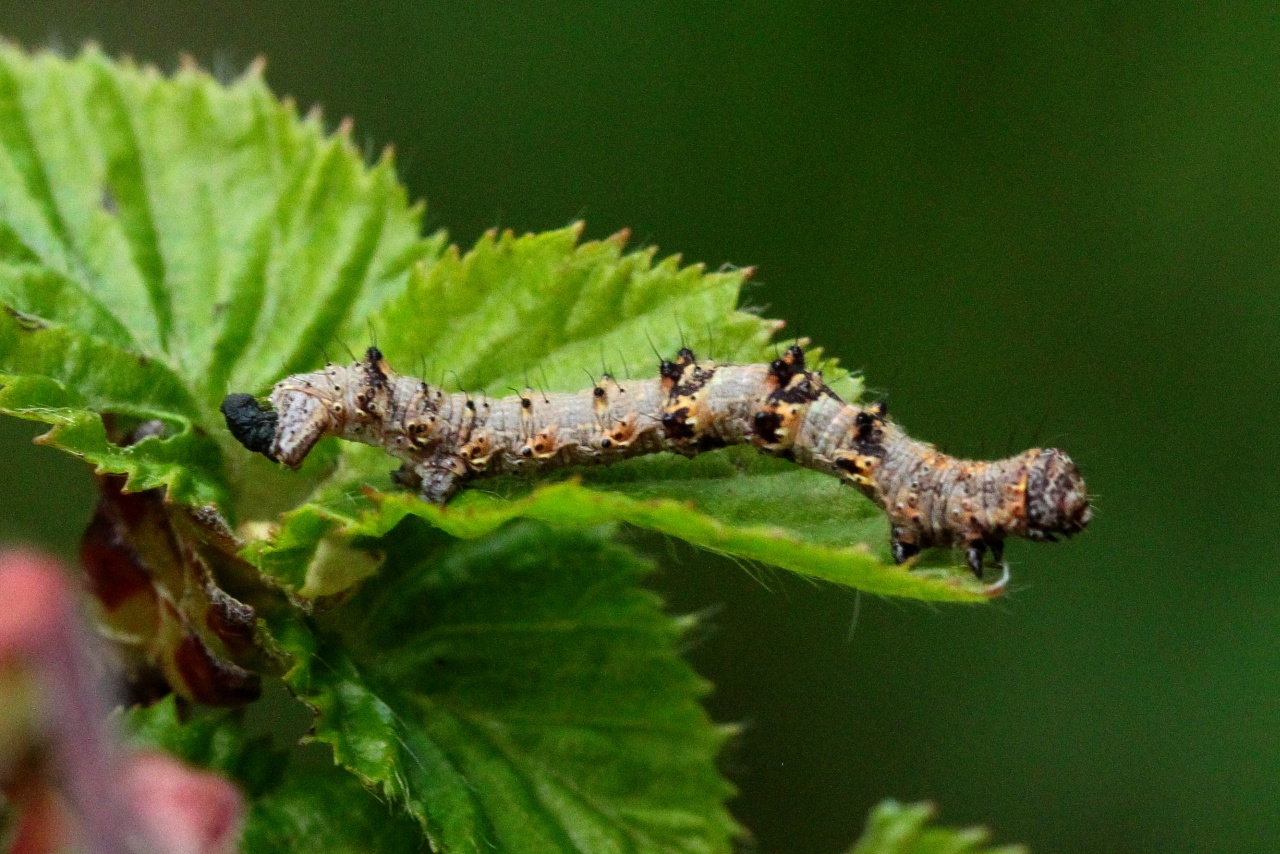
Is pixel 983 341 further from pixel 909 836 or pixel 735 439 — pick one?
pixel 909 836

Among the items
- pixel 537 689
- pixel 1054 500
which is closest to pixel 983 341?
pixel 1054 500

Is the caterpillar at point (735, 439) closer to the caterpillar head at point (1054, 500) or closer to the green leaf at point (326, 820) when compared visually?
the caterpillar head at point (1054, 500)

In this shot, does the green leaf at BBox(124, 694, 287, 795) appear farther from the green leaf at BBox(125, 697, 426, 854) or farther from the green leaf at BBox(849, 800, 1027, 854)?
the green leaf at BBox(849, 800, 1027, 854)

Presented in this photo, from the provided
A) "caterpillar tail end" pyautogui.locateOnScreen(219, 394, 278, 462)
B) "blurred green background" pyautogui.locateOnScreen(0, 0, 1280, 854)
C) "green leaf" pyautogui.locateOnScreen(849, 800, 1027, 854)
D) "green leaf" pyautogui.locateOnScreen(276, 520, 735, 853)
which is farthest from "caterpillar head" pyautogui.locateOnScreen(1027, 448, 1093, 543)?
"blurred green background" pyautogui.locateOnScreen(0, 0, 1280, 854)

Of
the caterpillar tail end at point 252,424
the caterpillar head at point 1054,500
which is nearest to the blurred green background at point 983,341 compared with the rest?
the caterpillar head at point 1054,500

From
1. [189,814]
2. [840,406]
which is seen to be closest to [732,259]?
[840,406]

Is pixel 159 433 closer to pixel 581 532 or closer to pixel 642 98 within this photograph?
pixel 581 532
